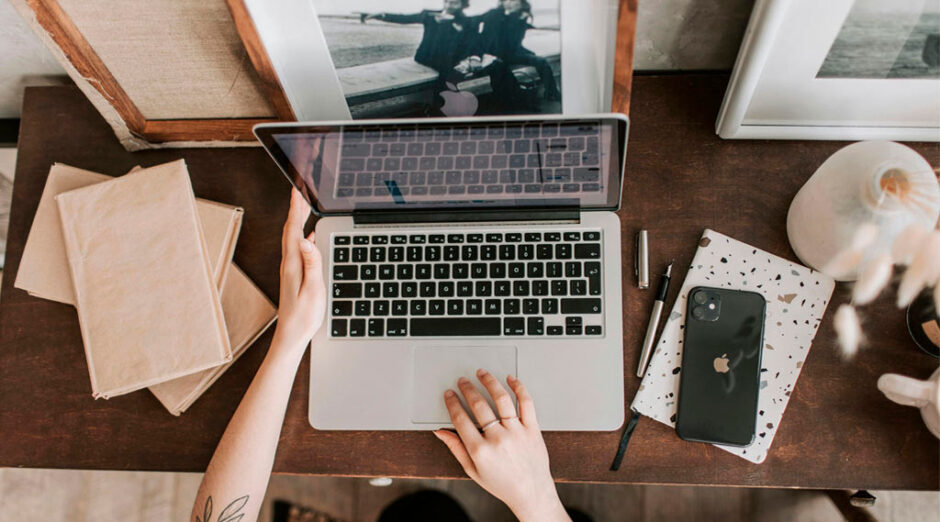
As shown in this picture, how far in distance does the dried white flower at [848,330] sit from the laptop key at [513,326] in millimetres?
399

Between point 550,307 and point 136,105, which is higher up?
point 136,105

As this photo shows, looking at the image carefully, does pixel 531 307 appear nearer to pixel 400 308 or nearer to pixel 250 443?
pixel 400 308

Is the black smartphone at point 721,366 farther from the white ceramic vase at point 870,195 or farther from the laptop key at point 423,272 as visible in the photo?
the laptop key at point 423,272

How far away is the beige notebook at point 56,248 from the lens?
771 millimetres

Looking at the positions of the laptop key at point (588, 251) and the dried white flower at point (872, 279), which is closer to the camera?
the dried white flower at point (872, 279)

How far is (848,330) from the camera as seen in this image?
2.36 ft

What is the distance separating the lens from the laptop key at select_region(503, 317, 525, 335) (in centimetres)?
74

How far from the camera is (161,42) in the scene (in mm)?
664

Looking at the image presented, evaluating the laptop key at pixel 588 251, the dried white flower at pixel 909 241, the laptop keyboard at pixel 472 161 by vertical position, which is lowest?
the laptop key at pixel 588 251

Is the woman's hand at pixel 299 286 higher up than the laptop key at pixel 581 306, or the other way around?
the woman's hand at pixel 299 286

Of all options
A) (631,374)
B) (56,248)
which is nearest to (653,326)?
(631,374)

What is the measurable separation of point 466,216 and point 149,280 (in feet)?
1.40

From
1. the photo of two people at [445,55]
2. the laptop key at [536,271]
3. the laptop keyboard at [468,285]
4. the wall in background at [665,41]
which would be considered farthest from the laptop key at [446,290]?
the wall in background at [665,41]

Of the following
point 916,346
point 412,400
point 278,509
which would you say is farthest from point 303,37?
point 278,509
